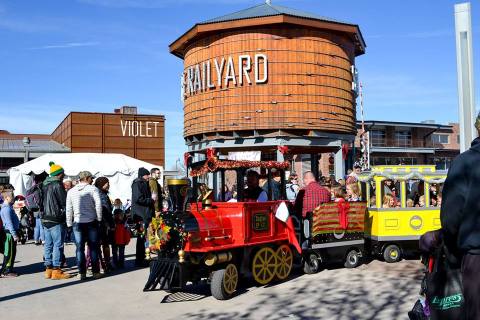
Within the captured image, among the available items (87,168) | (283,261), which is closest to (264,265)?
(283,261)

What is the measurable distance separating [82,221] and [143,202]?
1.59 m

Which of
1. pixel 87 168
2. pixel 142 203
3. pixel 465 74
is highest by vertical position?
pixel 87 168

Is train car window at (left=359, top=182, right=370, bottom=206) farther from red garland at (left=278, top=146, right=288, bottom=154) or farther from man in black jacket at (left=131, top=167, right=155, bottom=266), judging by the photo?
red garland at (left=278, top=146, right=288, bottom=154)

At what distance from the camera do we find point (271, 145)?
23.2 meters

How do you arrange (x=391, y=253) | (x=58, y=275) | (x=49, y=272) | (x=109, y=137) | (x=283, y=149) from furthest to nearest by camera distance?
(x=109, y=137) < (x=283, y=149) < (x=391, y=253) < (x=49, y=272) < (x=58, y=275)

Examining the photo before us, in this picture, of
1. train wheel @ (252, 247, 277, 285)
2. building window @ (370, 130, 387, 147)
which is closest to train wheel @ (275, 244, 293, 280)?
train wheel @ (252, 247, 277, 285)

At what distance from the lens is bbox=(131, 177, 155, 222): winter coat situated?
1084 centimetres

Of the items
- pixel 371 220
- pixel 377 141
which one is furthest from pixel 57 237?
pixel 377 141

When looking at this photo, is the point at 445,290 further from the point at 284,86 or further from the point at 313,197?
the point at 284,86

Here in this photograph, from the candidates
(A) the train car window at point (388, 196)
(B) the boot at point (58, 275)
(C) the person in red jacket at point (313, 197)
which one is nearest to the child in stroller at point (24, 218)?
(B) the boot at point (58, 275)

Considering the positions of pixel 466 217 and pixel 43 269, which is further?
pixel 43 269

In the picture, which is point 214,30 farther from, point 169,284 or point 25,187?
point 169,284

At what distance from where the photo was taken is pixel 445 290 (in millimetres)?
3402

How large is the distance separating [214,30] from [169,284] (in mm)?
17727
